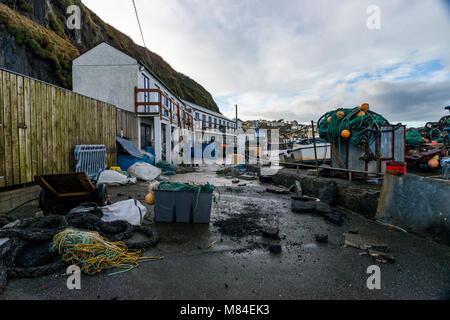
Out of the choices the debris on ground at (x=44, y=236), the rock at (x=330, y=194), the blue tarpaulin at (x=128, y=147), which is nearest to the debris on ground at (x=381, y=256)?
the rock at (x=330, y=194)

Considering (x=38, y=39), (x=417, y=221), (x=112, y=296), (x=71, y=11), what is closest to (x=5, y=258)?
(x=112, y=296)

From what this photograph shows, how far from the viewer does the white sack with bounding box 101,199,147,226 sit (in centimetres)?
416

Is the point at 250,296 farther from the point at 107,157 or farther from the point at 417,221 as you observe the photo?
the point at 107,157

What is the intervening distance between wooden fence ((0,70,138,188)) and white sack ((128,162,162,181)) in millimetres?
1842

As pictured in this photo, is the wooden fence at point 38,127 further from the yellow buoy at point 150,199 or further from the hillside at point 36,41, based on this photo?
the hillside at point 36,41

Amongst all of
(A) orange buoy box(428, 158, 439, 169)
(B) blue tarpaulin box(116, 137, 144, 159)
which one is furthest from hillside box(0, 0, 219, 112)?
(A) orange buoy box(428, 158, 439, 169)

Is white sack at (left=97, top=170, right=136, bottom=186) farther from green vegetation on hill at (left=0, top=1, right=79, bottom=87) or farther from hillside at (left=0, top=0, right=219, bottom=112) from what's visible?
green vegetation on hill at (left=0, top=1, right=79, bottom=87)

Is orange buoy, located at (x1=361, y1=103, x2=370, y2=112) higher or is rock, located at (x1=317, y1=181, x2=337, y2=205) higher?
orange buoy, located at (x1=361, y1=103, x2=370, y2=112)

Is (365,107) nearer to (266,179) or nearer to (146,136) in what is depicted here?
(266,179)

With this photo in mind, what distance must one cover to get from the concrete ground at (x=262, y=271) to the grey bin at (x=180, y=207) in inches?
6.8

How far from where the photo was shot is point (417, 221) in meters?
3.96

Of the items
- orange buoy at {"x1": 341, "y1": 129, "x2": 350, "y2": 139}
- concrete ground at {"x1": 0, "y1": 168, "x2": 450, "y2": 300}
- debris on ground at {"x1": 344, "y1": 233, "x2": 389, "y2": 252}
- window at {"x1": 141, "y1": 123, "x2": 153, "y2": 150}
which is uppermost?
window at {"x1": 141, "y1": 123, "x2": 153, "y2": 150}

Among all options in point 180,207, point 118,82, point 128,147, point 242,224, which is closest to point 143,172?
point 128,147

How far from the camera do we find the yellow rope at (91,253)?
9.12 ft
